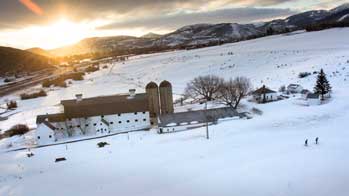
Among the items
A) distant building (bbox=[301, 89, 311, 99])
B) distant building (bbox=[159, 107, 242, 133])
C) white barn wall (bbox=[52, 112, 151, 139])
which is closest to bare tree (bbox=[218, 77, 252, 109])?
distant building (bbox=[159, 107, 242, 133])

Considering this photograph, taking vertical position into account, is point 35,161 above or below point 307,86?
below

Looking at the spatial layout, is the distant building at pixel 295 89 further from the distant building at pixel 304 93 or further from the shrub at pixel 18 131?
the shrub at pixel 18 131

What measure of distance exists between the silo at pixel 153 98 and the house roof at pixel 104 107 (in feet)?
3.97

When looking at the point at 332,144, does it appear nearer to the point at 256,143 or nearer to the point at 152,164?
the point at 256,143

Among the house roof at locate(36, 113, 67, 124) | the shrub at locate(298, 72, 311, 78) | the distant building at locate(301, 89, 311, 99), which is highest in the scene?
the shrub at locate(298, 72, 311, 78)

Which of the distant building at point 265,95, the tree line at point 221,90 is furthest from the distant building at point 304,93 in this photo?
the tree line at point 221,90

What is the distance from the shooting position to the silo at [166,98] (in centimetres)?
3734

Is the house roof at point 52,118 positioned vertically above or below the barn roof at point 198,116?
above

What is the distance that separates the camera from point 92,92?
63125 mm

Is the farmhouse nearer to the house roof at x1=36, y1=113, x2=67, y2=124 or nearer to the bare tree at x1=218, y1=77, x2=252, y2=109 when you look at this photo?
the house roof at x1=36, y1=113, x2=67, y2=124

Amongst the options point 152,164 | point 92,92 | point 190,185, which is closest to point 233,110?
point 152,164

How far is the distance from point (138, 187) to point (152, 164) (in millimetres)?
3622

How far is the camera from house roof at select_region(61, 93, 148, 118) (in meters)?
33.3

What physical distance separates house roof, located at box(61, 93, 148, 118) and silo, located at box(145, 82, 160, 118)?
121 centimetres
